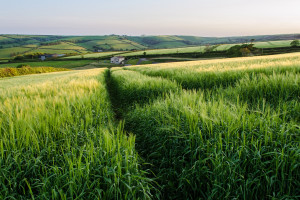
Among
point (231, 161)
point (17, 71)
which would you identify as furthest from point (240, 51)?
point (231, 161)

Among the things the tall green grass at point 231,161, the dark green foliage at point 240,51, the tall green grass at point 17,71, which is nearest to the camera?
the tall green grass at point 231,161

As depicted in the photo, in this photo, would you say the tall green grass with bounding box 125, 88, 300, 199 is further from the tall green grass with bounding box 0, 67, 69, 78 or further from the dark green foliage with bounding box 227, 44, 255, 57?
the dark green foliage with bounding box 227, 44, 255, 57

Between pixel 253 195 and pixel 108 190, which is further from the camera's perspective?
pixel 253 195

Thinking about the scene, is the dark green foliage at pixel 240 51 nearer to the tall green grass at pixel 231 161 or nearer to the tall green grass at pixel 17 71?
the tall green grass at pixel 17 71

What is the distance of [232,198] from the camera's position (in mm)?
1555

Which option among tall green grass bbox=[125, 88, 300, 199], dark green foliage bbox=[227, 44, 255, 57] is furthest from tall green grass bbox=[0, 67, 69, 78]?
dark green foliage bbox=[227, 44, 255, 57]

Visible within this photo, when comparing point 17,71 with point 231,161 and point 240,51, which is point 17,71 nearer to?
point 231,161

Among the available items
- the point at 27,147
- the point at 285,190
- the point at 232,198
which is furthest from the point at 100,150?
the point at 285,190

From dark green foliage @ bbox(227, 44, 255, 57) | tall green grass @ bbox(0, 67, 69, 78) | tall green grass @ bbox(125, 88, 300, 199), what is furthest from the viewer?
dark green foliage @ bbox(227, 44, 255, 57)

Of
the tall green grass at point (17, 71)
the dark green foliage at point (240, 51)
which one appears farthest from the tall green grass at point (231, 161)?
the dark green foliage at point (240, 51)

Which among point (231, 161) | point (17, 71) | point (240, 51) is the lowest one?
point (231, 161)

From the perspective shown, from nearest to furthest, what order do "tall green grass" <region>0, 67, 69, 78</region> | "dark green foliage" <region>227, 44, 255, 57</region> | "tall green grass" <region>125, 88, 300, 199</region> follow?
1. "tall green grass" <region>125, 88, 300, 199</region>
2. "tall green grass" <region>0, 67, 69, 78</region>
3. "dark green foliage" <region>227, 44, 255, 57</region>

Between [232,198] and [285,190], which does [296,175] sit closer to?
[285,190]

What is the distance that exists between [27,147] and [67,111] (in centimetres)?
101
